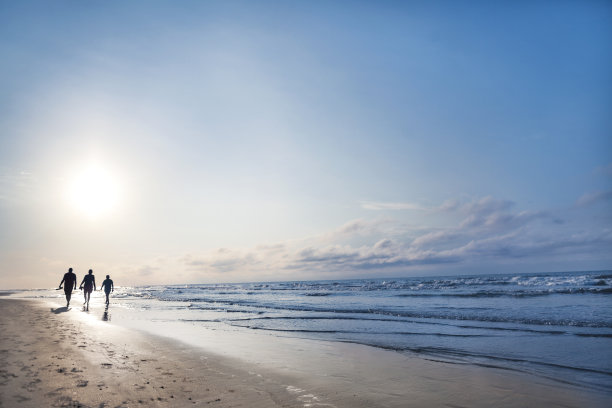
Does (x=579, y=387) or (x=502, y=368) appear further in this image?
(x=502, y=368)

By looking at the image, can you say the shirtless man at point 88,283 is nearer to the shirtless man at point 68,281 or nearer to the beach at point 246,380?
the shirtless man at point 68,281

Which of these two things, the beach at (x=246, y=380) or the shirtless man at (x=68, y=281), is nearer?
the beach at (x=246, y=380)

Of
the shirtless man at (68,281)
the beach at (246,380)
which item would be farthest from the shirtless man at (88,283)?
the beach at (246,380)

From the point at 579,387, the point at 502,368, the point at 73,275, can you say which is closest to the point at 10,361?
the point at 502,368

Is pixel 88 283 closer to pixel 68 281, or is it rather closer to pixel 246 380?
pixel 68 281

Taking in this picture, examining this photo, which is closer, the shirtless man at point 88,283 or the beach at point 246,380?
the beach at point 246,380

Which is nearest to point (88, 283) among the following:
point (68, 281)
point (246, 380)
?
point (68, 281)

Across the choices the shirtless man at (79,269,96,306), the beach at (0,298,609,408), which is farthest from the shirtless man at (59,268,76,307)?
the beach at (0,298,609,408)

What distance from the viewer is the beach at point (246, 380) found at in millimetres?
5199

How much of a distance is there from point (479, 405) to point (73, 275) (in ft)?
83.4

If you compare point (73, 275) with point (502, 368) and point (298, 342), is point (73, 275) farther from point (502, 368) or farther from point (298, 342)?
point (502, 368)

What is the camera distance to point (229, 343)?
10.7 m

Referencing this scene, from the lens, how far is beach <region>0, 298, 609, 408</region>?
5199 mm

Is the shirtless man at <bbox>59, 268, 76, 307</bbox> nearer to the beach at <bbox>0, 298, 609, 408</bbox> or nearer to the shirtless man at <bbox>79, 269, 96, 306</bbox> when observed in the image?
the shirtless man at <bbox>79, 269, 96, 306</bbox>
